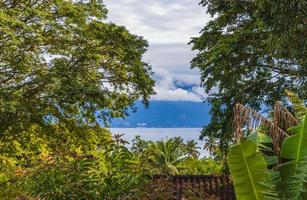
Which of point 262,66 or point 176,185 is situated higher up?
point 262,66

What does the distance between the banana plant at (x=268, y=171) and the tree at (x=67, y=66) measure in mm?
12198

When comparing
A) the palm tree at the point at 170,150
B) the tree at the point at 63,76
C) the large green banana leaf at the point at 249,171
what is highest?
the tree at the point at 63,76

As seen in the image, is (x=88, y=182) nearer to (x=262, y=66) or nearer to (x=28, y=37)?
(x=28, y=37)

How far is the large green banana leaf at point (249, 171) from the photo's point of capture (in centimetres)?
583

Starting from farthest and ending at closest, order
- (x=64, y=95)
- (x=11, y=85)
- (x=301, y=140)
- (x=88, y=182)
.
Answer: (x=11, y=85)
(x=64, y=95)
(x=88, y=182)
(x=301, y=140)

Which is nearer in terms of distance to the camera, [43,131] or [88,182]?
[88,182]

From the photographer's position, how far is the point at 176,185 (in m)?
8.28

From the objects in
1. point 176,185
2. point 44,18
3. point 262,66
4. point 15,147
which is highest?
point 44,18

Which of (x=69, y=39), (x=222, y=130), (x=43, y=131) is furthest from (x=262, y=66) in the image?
(x=43, y=131)

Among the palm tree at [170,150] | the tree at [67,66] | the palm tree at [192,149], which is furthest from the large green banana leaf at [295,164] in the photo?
the palm tree at [170,150]

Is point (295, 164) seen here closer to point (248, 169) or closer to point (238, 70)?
point (248, 169)

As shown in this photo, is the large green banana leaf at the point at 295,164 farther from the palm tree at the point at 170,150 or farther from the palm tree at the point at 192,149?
the palm tree at the point at 170,150

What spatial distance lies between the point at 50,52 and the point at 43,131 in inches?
118

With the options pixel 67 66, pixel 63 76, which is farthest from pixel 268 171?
pixel 67 66
